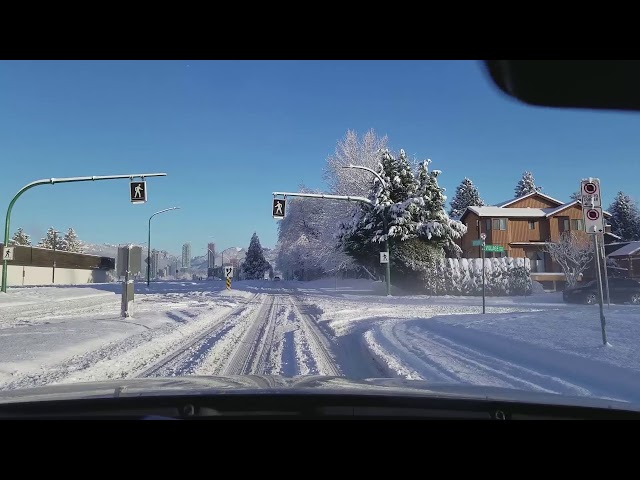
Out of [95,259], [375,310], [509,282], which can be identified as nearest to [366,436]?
[375,310]

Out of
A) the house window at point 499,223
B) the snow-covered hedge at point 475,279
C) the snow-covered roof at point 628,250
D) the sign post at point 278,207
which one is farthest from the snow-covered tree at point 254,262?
the sign post at point 278,207

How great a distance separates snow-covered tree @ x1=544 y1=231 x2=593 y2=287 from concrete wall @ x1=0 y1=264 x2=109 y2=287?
50852 mm

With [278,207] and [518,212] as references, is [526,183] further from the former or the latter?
[278,207]

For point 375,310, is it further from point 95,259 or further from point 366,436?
point 95,259

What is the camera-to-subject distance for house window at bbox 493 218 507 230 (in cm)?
5075

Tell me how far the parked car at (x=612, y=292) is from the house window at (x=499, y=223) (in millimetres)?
25293

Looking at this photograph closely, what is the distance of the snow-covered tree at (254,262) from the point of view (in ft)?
369

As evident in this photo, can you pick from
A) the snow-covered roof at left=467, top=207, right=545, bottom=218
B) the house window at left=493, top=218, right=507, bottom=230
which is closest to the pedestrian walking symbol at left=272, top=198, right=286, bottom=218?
the snow-covered roof at left=467, top=207, right=545, bottom=218

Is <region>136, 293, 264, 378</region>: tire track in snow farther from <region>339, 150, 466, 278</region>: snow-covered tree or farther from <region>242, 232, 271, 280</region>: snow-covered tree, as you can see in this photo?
<region>242, 232, 271, 280</region>: snow-covered tree

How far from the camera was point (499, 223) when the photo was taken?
50.8 meters

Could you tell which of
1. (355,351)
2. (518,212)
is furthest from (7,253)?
(518,212)

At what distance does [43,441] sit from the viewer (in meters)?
3.00

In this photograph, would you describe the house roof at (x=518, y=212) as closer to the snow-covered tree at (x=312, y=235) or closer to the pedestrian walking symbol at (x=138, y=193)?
the snow-covered tree at (x=312, y=235)

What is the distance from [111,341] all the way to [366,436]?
1022 cm
